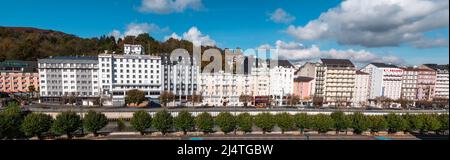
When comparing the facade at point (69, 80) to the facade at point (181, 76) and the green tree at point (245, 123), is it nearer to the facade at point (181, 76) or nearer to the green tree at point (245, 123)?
the facade at point (181, 76)

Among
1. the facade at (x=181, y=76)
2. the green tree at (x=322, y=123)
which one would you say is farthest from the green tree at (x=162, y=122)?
the facade at (x=181, y=76)

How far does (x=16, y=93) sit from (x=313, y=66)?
17776mm

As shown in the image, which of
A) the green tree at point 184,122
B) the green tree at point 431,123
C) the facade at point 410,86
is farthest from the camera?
the facade at point 410,86

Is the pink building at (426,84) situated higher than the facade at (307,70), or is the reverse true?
the facade at (307,70)

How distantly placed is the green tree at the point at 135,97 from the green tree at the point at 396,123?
33.9 feet

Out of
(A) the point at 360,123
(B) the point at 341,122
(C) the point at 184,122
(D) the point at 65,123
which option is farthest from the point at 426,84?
(D) the point at 65,123

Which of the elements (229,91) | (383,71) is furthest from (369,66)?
(229,91)

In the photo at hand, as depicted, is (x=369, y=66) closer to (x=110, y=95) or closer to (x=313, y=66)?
(x=313, y=66)

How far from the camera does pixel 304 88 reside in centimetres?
1563

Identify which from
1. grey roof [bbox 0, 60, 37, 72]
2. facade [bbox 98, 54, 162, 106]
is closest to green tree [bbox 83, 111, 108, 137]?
facade [bbox 98, 54, 162, 106]

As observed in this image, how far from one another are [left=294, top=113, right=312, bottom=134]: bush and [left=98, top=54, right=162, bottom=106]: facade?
8215mm

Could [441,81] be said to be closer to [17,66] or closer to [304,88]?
[304,88]

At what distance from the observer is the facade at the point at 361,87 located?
16.2m
